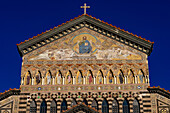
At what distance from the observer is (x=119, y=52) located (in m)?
29.3

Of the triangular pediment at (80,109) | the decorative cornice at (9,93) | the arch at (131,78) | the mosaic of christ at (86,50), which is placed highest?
the mosaic of christ at (86,50)

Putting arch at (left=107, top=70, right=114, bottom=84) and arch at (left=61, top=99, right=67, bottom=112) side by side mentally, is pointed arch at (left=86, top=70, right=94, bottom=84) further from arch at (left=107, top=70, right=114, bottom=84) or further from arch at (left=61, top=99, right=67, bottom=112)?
arch at (left=61, top=99, right=67, bottom=112)

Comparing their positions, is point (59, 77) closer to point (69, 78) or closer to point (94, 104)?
point (69, 78)

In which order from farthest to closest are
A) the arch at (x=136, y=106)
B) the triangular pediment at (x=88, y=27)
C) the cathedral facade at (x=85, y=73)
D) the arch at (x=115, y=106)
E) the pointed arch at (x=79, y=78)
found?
1. the triangular pediment at (x=88, y=27)
2. the pointed arch at (x=79, y=78)
3. the cathedral facade at (x=85, y=73)
4. the arch at (x=115, y=106)
5. the arch at (x=136, y=106)

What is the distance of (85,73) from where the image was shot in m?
28.6

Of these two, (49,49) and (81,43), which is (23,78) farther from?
(81,43)

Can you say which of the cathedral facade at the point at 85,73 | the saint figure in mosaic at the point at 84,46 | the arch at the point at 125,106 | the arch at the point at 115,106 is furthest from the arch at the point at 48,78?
the arch at the point at 125,106

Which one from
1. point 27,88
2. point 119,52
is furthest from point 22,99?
point 119,52

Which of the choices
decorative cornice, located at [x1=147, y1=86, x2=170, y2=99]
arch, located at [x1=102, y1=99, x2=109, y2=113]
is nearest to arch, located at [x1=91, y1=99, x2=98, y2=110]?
arch, located at [x1=102, y1=99, x2=109, y2=113]

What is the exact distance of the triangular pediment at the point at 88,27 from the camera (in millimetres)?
29547

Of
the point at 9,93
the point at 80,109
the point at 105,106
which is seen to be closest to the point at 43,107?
the point at 9,93

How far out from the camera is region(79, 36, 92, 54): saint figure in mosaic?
29562 millimetres

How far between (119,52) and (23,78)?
821cm

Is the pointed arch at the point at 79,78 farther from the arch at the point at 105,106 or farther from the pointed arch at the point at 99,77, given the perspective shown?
the arch at the point at 105,106
